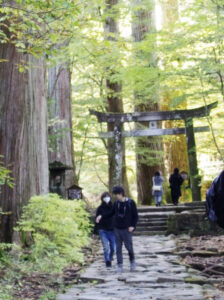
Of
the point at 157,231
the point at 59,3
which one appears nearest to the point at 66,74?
the point at 157,231

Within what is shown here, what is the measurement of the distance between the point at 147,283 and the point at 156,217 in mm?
8413

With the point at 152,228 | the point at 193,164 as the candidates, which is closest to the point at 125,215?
the point at 152,228

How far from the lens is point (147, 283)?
5895 millimetres

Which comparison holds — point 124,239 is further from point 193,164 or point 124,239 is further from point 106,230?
point 193,164

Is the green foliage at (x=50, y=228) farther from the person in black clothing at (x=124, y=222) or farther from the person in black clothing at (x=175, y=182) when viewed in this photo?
the person in black clothing at (x=175, y=182)

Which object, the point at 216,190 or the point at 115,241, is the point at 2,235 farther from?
the point at 216,190

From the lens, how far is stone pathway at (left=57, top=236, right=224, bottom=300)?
5.04 meters

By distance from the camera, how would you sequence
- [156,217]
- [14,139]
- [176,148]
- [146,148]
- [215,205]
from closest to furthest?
[215,205] < [14,139] < [156,217] < [146,148] < [176,148]

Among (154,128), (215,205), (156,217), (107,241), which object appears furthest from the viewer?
(154,128)

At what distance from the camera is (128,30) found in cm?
2467

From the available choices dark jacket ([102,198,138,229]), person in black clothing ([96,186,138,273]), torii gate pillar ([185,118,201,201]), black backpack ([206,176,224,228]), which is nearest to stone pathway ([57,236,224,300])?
person in black clothing ([96,186,138,273])

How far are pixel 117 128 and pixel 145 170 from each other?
3.23m

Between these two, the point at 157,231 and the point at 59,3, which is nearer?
the point at 59,3

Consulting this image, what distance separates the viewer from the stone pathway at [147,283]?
5.04 meters
